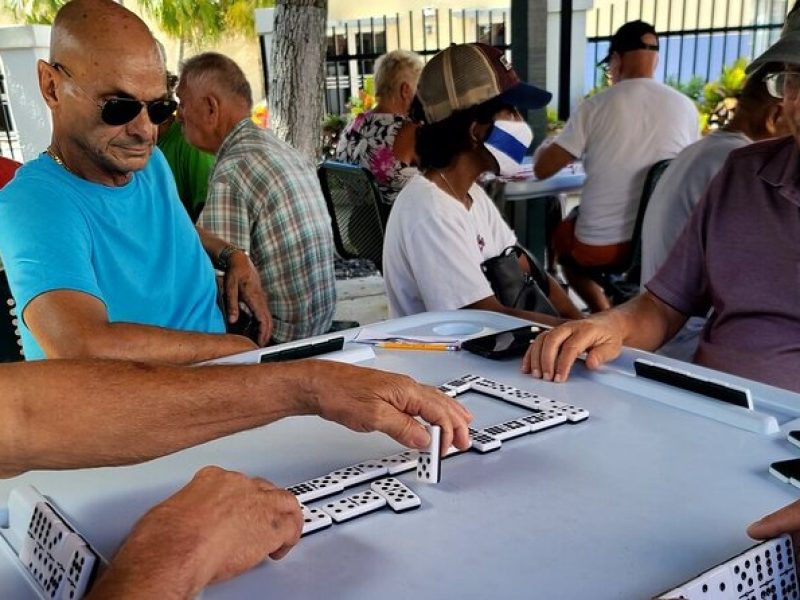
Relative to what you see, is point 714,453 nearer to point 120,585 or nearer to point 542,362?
point 542,362

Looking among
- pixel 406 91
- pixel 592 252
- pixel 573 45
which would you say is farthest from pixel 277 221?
pixel 573 45

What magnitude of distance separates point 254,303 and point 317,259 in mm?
698

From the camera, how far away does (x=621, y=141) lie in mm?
4281

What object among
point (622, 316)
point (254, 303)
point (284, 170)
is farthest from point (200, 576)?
point (284, 170)

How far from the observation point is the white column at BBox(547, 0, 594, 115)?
803 cm

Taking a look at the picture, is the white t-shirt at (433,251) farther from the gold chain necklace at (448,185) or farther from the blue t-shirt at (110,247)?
the blue t-shirt at (110,247)

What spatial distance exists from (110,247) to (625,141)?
306 cm

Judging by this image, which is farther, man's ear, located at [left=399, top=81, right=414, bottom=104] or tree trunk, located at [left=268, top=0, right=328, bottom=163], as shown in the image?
tree trunk, located at [left=268, top=0, right=328, bottom=163]

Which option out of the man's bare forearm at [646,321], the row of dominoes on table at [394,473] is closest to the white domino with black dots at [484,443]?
the row of dominoes on table at [394,473]

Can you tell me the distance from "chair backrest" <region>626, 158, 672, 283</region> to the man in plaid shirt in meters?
1.82

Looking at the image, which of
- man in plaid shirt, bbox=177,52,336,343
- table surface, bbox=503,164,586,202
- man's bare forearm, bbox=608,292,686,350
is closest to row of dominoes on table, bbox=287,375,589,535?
man's bare forearm, bbox=608,292,686,350

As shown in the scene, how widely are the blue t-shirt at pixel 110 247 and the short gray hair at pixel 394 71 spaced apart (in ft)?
9.41

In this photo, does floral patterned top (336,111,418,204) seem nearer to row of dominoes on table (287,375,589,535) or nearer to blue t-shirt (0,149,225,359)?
blue t-shirt (0,149,225,359)

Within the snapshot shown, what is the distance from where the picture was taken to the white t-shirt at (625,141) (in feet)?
14.0
